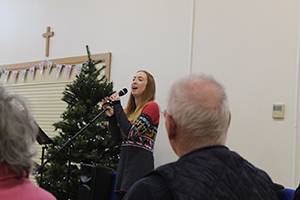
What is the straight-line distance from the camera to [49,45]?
524cm

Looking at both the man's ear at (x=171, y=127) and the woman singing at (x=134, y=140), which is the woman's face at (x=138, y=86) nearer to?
the woman singing at (x=134, y=140)

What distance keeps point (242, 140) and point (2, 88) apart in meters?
2.86

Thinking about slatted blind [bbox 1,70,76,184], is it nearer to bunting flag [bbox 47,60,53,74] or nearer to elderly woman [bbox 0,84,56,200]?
Answer: bunting flag [bbox 47,60,53,74]

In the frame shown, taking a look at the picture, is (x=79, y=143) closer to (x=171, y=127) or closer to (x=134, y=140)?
(x=134, y=140)

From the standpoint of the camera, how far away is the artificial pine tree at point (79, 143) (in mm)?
3268

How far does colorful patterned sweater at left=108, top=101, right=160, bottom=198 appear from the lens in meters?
2.45

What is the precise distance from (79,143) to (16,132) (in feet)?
8.28

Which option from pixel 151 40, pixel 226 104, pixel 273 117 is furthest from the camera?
pixel 151 40

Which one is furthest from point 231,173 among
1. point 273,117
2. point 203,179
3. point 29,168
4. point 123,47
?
point 123,47

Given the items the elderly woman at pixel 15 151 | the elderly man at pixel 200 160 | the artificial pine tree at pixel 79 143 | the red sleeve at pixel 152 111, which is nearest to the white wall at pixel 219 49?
the artificial pine tree at pixel 79 143

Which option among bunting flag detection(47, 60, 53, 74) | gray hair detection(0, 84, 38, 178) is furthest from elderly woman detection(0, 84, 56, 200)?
bunting flag detection(47, 60, 53, 74)

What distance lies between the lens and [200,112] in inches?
39.5

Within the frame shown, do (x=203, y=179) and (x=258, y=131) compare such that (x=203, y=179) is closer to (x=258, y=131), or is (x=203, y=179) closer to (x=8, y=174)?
(x=8, y=174)

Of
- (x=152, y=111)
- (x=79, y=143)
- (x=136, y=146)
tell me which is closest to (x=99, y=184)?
(x=136, y=146)
